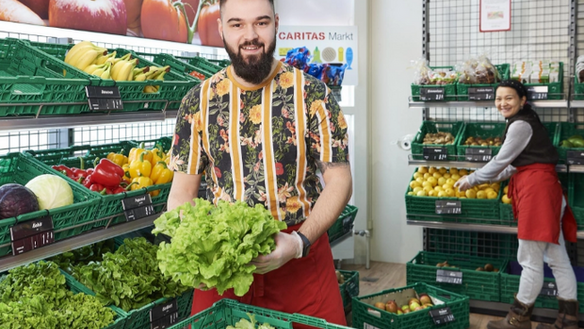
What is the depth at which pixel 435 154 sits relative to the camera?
5.07 meters

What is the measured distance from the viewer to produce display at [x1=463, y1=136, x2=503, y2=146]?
5105mm

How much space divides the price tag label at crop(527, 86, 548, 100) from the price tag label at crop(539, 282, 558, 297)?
144 cm

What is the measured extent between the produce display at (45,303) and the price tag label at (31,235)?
23 cm

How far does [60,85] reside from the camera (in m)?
2.48

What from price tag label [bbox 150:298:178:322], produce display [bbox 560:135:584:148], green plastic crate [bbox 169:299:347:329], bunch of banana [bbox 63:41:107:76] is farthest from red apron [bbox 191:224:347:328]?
produce display [bbox 560:135:584:148]

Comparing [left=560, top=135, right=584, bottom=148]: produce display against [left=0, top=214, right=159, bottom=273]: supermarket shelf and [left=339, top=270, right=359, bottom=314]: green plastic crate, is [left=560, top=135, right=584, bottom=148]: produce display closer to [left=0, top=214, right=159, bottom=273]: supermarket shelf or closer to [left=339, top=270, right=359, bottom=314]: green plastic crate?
[left=339, top=270, right=359, bottom=314]: green plastic crate

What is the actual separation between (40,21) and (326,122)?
6.11 feet

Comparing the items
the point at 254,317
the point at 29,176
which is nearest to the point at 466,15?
the point at 29,176

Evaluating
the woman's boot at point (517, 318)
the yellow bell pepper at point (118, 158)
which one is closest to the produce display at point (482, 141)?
the woman's boot at point (517, 318)

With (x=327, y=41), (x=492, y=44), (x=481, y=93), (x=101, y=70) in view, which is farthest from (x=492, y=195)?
(x=101, y=70)

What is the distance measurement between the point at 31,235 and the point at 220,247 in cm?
93

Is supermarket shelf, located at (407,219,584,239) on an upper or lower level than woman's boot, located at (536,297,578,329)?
upper

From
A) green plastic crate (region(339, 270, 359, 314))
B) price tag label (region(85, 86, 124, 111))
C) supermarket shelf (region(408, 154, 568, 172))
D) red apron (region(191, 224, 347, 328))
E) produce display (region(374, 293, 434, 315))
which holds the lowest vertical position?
produce display (region(374, 293, 434, 315))

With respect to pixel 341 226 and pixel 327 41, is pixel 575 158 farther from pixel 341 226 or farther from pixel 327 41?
pixel 327 41
